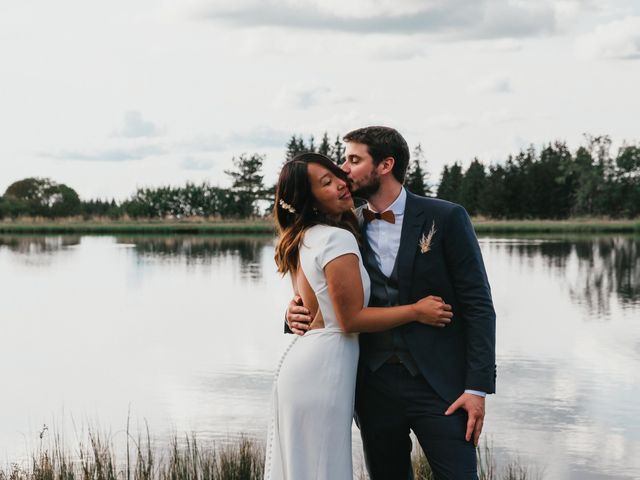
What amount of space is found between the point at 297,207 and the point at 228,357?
1050cm

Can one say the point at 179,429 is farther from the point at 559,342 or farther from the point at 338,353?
the point at 559,342

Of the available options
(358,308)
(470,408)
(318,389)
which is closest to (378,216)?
(358,308)

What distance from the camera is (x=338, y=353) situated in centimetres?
354

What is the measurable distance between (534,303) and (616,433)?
11529 millimetres

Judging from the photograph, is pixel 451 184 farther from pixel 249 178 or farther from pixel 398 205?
pixel 398 205

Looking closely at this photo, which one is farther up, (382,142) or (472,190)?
(472,190)

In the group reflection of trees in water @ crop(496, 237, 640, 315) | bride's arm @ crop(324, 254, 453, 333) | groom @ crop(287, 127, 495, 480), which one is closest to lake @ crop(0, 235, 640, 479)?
reflection of trees in water @ crop(496, 237, 640, 315)

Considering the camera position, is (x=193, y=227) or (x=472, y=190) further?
(x=472, y=190)

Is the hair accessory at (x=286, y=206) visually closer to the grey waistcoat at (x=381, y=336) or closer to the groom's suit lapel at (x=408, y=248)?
the grey waistcoat at (x=381, y=336)

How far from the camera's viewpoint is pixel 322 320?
3.60m

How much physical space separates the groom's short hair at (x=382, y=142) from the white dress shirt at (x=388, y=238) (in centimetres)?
17

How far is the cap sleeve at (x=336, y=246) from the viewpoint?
11.3 feet

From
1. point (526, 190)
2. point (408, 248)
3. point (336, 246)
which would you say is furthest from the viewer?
point (526, 190)

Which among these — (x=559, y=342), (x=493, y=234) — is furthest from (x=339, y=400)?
(x=493, y=234)
